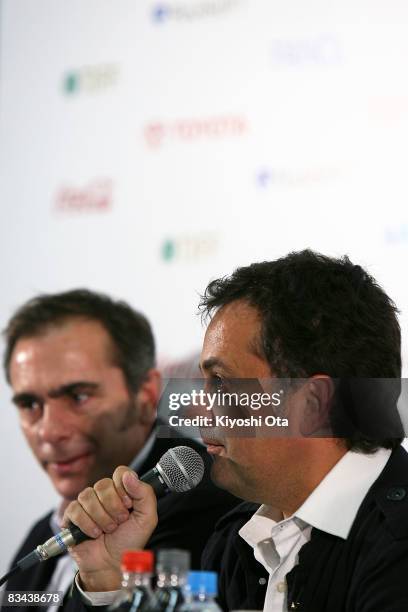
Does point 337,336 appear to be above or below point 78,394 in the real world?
below

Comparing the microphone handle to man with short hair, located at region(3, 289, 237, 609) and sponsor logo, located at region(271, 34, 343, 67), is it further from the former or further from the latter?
sponsor logo, located at region(271, 34, 343, 67)

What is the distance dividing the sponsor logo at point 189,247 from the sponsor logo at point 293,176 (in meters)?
0.23

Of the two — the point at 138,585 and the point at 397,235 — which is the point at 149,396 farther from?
the point at 138,585

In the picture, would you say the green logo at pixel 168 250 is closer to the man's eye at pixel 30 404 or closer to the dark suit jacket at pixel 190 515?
the man's eye at pixel 30 404

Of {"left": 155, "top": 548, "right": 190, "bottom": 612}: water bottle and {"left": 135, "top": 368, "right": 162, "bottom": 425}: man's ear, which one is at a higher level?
{"left": 135, "top": 368, "right": 162, "bottom": 425}: man's ear

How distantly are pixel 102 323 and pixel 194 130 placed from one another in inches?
28.4

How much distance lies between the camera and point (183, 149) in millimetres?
3012

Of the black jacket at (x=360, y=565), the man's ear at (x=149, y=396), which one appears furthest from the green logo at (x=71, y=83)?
the black jacket at (x=360, y=565)

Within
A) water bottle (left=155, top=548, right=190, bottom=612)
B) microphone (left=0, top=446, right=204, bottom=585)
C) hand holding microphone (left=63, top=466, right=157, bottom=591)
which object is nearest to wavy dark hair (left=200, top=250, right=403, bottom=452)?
microphone (left=0, top=446, right=204, bottom=585)

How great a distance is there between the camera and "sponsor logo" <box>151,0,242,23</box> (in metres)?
2.99

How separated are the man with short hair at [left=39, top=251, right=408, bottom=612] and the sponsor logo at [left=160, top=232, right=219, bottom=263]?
1186mm

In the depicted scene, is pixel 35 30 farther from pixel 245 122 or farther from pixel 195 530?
pixel 195 530

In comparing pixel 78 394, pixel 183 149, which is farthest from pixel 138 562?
pixel 183 149

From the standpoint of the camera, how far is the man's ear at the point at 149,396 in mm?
2627
